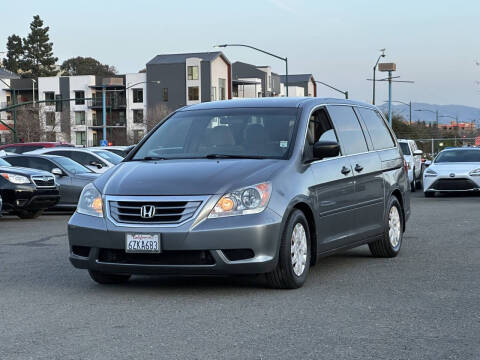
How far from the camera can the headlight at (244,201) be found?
7.50 metres

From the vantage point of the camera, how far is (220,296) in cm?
767

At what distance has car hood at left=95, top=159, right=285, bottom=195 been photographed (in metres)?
7.59

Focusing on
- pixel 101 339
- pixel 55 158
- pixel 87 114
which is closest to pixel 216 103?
pixel 101 339

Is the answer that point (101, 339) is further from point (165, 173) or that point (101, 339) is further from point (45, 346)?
point (165, 173)

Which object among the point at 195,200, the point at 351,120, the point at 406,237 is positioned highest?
the point at 351,120

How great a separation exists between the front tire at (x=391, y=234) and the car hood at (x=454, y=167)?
13737mm

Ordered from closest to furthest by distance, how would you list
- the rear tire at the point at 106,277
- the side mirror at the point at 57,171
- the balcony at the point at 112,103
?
the rear tire at the point at 106,277 < the side mirror at the point at 57,171 < the balcony at the point at 112,103

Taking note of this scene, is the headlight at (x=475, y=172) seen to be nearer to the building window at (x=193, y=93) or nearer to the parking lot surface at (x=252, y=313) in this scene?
the parking lot surface at (x=252, y=313)

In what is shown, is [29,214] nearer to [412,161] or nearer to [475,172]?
[475,172]

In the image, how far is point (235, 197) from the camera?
756 centimetres

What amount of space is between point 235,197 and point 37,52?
126m

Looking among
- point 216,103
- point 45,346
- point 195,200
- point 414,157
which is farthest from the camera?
point 414,157

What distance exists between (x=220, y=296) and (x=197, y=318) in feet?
3.31

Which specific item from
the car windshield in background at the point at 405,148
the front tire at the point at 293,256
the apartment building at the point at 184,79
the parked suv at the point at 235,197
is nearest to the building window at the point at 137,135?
the apartment building at the point at 184,79
